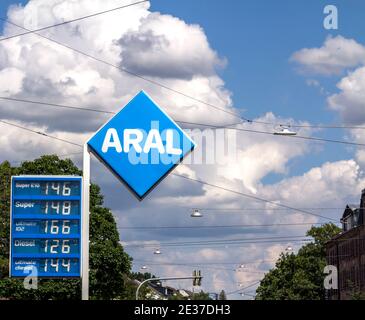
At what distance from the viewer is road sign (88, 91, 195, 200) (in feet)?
62.9

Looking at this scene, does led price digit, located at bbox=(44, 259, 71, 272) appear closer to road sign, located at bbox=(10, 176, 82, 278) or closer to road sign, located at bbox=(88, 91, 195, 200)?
road sign, located at bbox=(10, 176, 82, 278)

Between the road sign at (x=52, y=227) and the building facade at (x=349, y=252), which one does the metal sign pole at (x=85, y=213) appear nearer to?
the road sign at (x=52, y=227)

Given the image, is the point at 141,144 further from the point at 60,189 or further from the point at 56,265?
the point at 56,265

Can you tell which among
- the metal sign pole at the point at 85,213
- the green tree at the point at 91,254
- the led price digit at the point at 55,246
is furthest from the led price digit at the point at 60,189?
the green tree at the point at 91,254

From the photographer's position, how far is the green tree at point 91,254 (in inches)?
2509

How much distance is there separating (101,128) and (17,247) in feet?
15.9

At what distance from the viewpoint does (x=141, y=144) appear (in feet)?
61.8

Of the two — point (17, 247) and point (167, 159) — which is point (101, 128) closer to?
point (167, 159)

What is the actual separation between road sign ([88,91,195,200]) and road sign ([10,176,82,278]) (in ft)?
9.13

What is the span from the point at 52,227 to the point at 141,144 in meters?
5.14

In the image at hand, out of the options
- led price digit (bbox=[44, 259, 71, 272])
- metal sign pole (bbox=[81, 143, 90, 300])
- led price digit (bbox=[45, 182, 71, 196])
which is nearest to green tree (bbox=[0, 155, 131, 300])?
led price digit (bbox=[44, 259, 71, 272])

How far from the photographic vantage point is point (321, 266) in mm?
124312

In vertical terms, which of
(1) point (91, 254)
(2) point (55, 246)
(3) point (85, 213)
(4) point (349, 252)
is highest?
(4) point (349, 252)

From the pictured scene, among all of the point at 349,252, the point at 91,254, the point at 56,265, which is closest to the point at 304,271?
the point at 349,252
